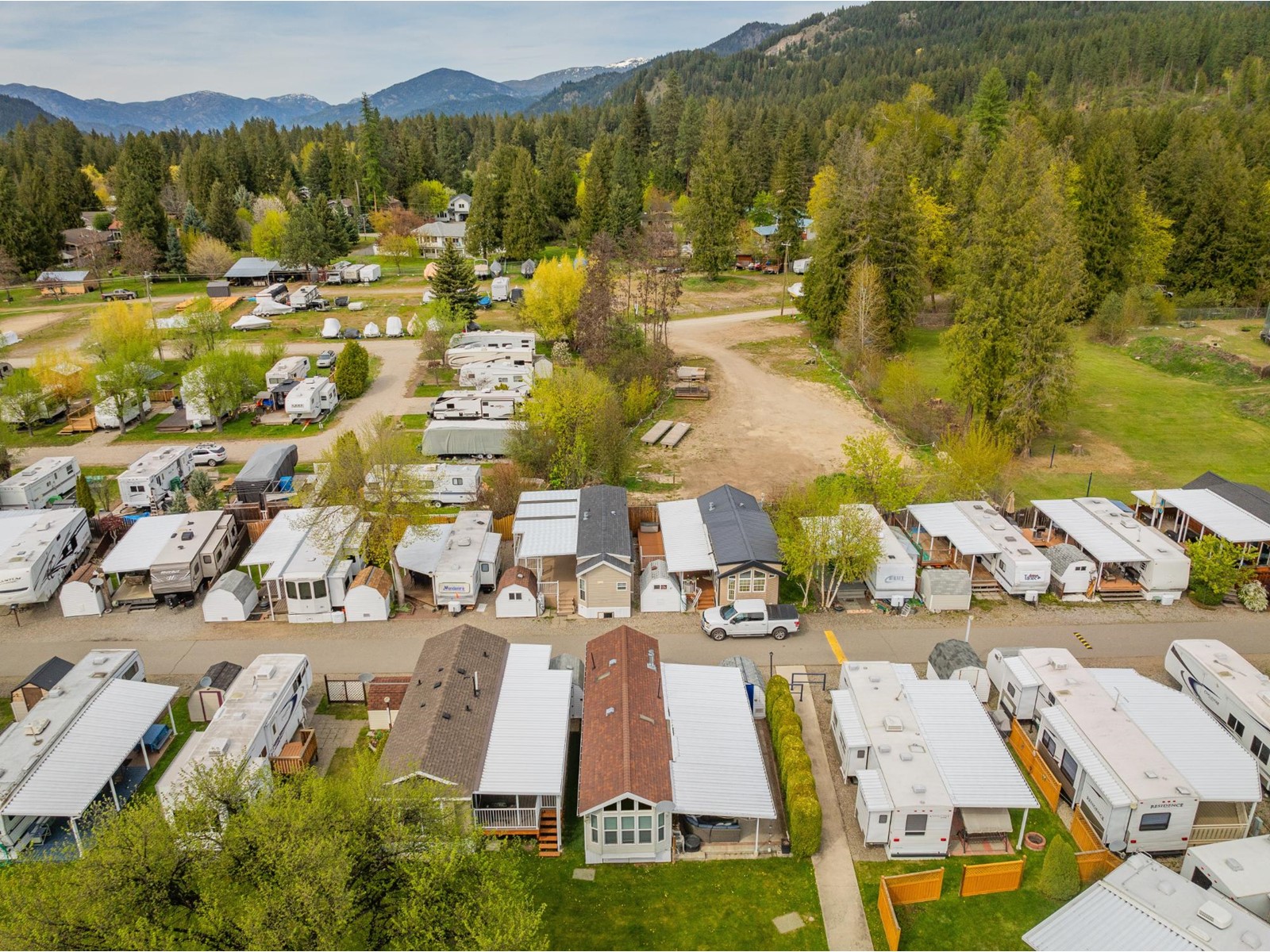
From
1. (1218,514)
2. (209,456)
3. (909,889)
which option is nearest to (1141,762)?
(909,889)

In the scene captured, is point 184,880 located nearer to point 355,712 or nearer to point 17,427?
point 355,712

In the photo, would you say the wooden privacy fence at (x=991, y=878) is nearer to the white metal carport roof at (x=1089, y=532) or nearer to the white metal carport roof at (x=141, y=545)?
the white metal carport roof at (x=1089, y=532)

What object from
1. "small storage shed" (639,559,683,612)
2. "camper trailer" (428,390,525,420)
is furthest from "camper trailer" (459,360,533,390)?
"small storage shed" (639,559,683,612)

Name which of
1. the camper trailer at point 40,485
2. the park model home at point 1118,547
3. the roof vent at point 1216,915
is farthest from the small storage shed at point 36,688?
the park model home at point 1118,547

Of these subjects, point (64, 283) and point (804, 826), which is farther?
point (64, 283)

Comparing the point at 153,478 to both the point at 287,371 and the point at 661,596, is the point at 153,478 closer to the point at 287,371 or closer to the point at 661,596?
the point at 287,371

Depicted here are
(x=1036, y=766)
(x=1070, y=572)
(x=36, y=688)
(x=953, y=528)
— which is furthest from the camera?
(x=953, y=528)
